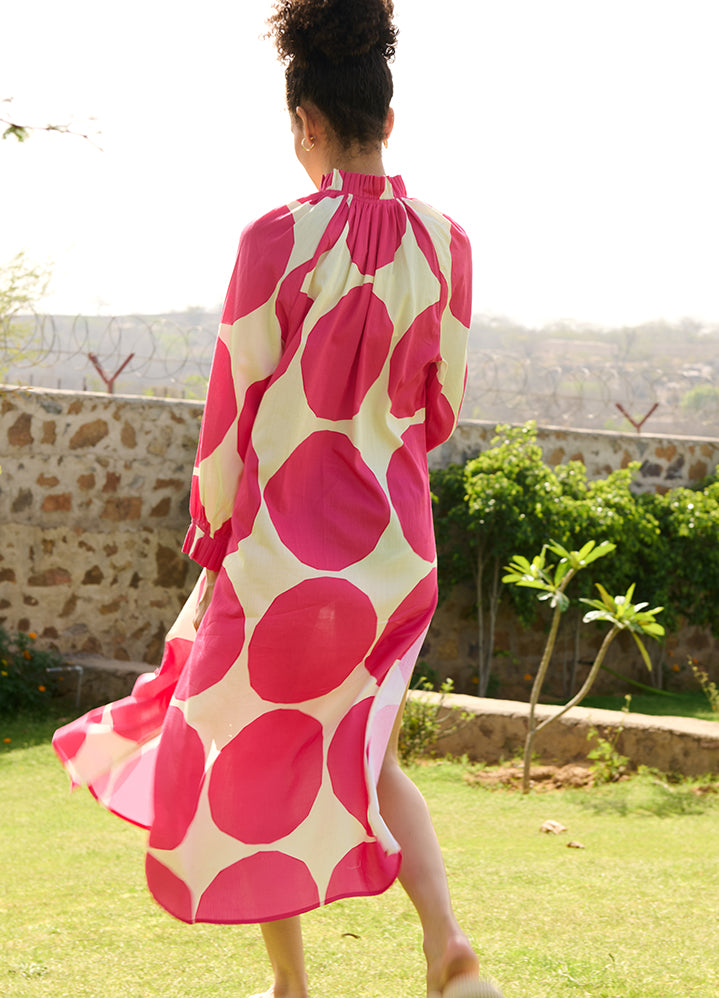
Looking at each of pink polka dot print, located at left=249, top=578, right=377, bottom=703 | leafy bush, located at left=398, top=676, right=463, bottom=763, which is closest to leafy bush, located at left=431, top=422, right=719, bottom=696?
leafy bush, located at left=398, top=676, right=463, bottom=763

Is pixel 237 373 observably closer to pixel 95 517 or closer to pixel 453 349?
pixel 453 349

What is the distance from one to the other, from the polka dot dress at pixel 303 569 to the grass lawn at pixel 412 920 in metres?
0.52

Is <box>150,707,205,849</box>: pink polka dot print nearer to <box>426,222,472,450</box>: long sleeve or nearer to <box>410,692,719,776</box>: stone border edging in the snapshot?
<box>426,222,472,450</box>: long sleeve

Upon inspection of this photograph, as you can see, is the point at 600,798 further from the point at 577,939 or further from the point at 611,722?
the point at 577,939

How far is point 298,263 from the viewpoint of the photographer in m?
1.49

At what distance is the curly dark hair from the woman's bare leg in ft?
4.18

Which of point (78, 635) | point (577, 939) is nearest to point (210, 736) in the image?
point (577, 939)

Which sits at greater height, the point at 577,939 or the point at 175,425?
the point at 175,425

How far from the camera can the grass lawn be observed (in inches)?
71.1

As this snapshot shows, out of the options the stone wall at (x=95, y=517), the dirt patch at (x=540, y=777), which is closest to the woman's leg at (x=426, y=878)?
the dirt patch at (x=540, y=777)

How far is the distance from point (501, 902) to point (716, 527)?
492cm

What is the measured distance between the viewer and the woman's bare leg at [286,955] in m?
1.52

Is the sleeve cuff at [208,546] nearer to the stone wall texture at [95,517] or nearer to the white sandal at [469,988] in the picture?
the white sandal at [469,988]

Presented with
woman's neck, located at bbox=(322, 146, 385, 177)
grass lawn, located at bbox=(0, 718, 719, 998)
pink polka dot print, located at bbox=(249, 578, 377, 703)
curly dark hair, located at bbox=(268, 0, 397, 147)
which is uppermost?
curly dark hair, located at bbox=(268, 0, 397, 147)
